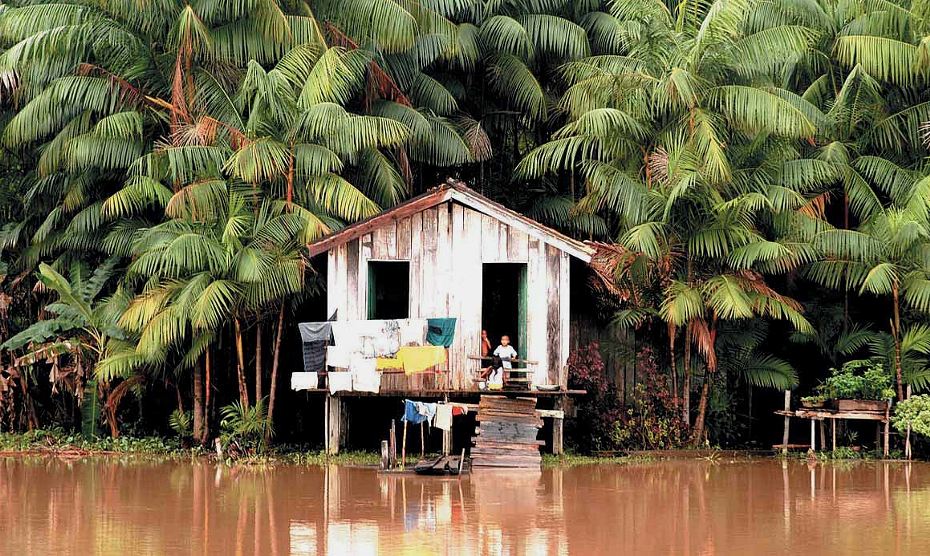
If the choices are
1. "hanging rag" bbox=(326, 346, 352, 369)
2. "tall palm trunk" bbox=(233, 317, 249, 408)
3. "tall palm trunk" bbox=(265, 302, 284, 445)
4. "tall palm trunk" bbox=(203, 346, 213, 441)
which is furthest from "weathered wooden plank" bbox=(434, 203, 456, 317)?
"tall palm trunk" bbox=(203, 346, 213, 441)

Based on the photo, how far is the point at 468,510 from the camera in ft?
44.9

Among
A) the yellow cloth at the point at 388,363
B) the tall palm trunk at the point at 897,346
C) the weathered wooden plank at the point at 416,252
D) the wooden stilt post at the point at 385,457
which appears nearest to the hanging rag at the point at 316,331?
the yellow cloth at the point at 388,363

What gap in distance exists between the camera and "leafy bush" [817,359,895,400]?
18.8 metres

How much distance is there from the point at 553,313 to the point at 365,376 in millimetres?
2986

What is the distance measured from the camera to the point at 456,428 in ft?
65.6

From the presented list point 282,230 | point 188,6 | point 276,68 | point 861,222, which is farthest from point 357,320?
point 861,222

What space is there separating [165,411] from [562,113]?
882 cm

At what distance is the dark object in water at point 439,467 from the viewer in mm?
16594

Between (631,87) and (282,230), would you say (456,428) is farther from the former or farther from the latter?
(631,87)

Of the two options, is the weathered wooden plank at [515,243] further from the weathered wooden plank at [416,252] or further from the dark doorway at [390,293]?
the dark doorway at [390,293]

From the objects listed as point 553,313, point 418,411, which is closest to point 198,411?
point 418,411

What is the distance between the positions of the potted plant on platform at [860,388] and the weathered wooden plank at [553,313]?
4.25 metres

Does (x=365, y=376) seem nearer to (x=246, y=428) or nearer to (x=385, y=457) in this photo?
(x=385, y=457)

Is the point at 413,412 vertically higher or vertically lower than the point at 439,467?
higher
